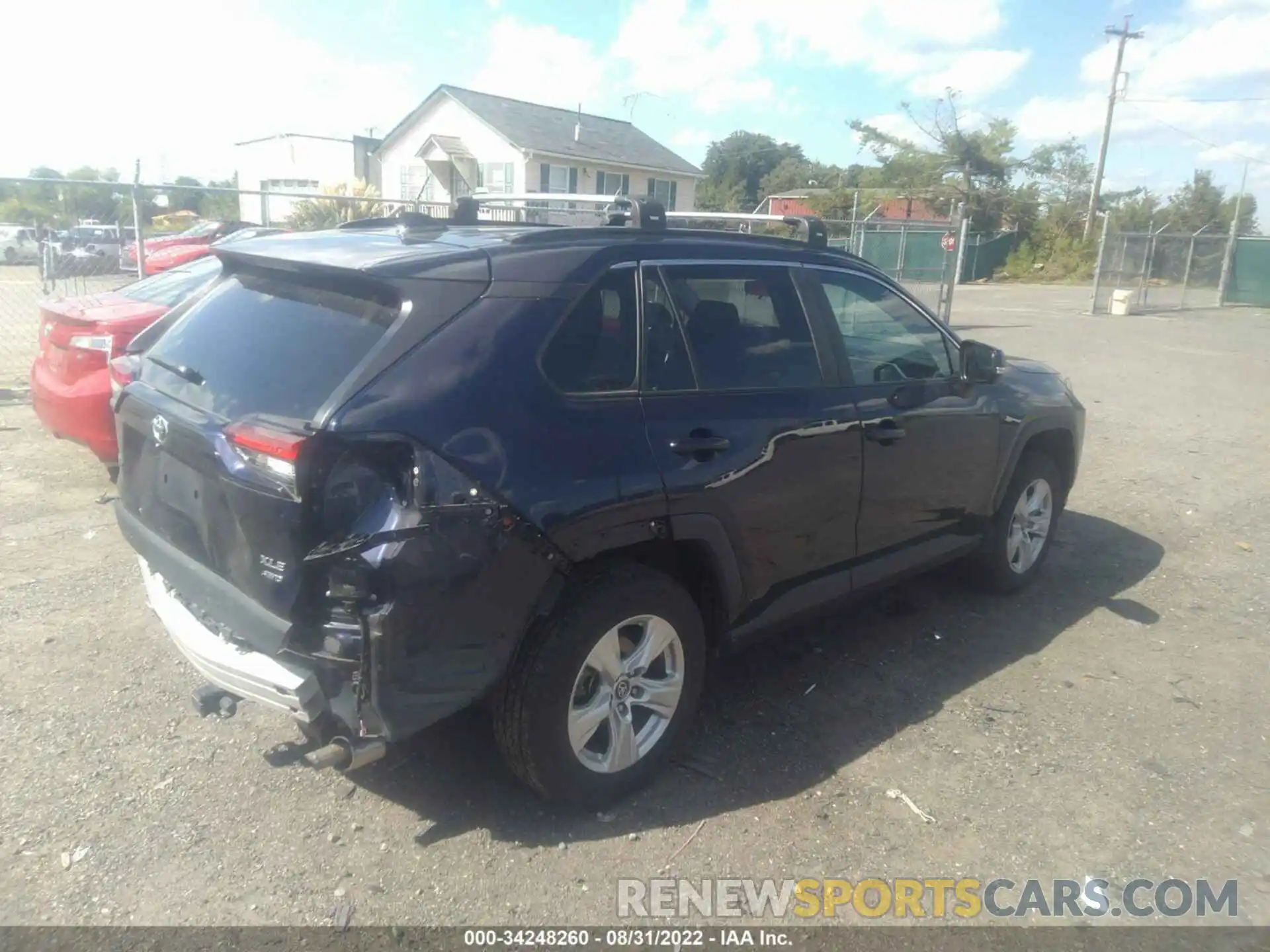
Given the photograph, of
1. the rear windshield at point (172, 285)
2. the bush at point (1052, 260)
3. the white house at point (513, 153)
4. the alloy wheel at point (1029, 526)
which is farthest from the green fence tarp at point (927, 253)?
the white house at point (513, 153)

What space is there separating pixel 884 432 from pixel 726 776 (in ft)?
5.24

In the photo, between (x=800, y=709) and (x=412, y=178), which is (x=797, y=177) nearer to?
(x=412, y=178)

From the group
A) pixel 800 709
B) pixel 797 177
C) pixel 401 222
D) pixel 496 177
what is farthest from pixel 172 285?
pixel 797 177

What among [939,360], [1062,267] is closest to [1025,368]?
[939,360]

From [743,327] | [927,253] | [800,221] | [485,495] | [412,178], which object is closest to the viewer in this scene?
[485,495]

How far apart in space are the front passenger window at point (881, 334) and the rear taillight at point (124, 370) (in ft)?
8.98

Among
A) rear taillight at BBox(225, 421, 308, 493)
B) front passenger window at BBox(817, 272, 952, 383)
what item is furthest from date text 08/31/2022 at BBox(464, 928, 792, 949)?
front passenger window at BBox(817, 272, 952, 383)

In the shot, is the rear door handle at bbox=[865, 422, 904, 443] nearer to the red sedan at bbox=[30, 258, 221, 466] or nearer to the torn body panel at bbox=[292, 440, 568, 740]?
the torn body panel at bbox=[292, 440, 568, 740]

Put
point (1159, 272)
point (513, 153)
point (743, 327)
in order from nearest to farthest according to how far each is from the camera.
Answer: point (743, 327)
point (1159, 272)
point (513, 153)

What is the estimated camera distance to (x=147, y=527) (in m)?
3.33

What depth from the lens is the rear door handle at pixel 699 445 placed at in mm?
3240

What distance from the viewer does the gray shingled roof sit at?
29.9 meters

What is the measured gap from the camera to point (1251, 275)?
95.2 ft

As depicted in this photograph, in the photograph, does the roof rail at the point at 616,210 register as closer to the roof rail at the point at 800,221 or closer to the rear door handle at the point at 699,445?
the roof rail at the point at 800,221
